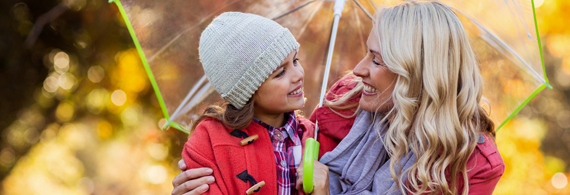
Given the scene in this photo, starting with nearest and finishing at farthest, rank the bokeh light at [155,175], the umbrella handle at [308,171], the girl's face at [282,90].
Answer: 1. the umbrella handle at [308,171]
2. the girl's face at [282,90]
3. the bokeh light at [155,175]

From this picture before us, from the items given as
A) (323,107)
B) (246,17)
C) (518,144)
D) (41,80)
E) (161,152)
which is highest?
(246,17)

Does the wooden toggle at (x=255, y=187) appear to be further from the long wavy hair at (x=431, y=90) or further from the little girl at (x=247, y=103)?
the long wavy hair at (x=431, y=90)

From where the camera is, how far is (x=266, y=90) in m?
1.90

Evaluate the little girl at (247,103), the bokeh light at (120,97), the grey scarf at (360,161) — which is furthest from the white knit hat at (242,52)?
the bokeh light at (120,97)

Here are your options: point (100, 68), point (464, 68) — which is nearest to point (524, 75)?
point (464, 68)

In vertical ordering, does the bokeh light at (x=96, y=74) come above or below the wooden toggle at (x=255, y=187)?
below

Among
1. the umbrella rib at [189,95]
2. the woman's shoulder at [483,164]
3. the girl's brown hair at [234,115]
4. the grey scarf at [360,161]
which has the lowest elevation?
the grey scarf at [360,161]

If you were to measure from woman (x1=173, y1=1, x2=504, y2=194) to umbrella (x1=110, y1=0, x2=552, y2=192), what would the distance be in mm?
207

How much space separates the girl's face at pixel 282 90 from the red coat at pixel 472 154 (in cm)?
21

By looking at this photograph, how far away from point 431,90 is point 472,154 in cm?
33

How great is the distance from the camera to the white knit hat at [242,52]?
1.85m

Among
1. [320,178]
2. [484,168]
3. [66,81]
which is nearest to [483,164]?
[484,168]

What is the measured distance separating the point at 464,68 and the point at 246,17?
1.03 metres

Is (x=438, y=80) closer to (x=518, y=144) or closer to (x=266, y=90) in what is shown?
(x=266, y=90)
